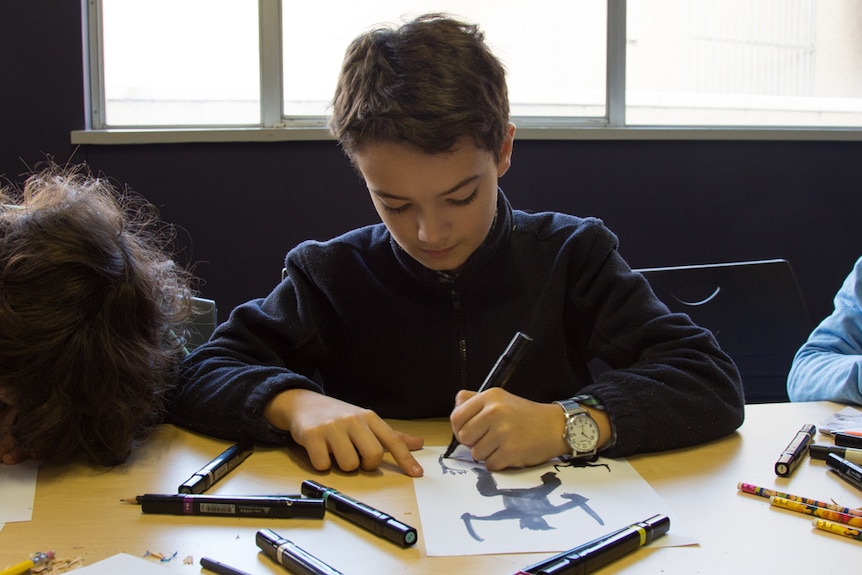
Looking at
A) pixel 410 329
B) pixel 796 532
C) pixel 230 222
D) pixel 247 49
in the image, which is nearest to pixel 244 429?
pixel 410 329

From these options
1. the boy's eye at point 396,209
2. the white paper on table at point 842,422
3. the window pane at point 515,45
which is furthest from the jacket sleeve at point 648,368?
the window pane at point 515,45

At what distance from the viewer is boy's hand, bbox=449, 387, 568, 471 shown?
32.0 inches

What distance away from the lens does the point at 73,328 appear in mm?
822

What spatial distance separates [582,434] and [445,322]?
0.35m

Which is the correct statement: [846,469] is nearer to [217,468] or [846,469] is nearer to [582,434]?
[582,434]

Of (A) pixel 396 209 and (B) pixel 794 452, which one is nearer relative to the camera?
(B) pixel 794 452

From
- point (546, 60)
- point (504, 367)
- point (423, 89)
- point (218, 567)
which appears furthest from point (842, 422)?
point (546, 60)

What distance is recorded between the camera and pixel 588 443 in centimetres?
85

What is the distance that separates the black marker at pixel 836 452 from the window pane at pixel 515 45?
1910 millimetres

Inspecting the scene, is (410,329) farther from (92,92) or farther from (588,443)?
(92,92)

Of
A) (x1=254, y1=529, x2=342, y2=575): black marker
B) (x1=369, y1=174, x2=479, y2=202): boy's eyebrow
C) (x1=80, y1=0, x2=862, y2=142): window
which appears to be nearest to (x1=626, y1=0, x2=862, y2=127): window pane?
(x1=80, y1=0, x2=862, y2=142): window

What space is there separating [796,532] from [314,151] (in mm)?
1988

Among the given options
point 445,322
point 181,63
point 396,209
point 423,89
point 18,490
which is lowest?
point 18,490

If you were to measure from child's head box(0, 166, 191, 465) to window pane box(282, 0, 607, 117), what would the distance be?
1.68 m
